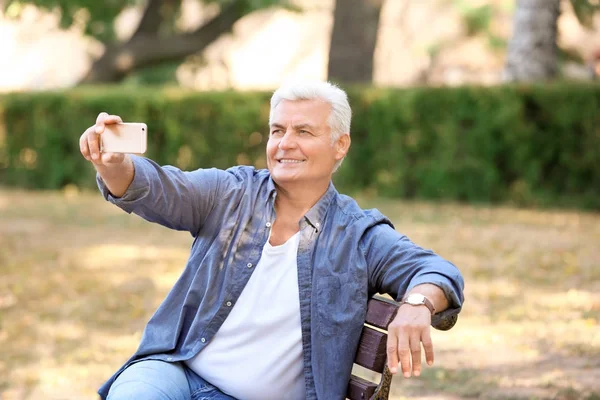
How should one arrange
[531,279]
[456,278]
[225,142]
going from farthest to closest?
[225,142] → [531,279] → [456,278]

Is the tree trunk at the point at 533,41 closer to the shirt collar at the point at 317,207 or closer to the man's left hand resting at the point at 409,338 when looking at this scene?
the shirt collar at the point at 317,207

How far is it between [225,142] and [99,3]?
12.2ft

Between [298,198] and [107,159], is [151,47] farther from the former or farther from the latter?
[107,159]

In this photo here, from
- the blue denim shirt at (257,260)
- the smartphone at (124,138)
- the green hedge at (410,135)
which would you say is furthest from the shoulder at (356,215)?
the green hedge at (410,135)

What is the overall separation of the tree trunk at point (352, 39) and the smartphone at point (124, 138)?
1256 cm

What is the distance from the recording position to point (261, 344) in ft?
10.7

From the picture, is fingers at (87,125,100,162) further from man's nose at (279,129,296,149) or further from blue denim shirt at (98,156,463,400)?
man's nose at (279,129,296,149)

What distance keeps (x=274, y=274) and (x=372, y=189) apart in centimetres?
1072

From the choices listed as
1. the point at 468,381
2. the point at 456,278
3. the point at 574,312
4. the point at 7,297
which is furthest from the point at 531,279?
the point at 456,278

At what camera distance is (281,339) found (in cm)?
326

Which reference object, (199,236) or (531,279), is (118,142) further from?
(531,279)

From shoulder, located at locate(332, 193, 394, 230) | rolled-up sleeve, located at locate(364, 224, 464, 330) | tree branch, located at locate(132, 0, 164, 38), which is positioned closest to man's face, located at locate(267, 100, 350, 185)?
shoulder, located at locate(332, 193, 394, 230)

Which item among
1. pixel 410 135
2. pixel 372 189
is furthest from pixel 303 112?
pixel 372 189

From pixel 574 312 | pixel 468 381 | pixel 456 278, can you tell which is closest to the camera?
pixel 456 278
